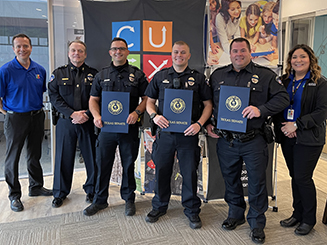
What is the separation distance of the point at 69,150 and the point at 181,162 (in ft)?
4.10

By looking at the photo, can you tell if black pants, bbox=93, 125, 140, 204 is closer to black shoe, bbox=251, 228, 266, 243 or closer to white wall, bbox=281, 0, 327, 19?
black shoe, bbox=251, 228, 266, 243

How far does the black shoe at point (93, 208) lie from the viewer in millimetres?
2633

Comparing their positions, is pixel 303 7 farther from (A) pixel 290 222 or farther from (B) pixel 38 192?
(B) pixel 38 192

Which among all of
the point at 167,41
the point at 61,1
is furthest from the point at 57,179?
the point at 61,1

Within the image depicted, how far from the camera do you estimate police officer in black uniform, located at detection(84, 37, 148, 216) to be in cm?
250

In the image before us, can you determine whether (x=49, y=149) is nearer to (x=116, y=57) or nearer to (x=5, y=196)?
(x=5, y=196)

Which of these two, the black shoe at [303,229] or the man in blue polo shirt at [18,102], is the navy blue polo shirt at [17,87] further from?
the black shoe at [303,229]

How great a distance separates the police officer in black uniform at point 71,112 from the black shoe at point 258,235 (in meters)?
1.72

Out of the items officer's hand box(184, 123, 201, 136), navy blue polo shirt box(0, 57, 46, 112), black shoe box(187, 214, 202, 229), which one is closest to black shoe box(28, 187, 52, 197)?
navy blue polo shirt box(0, 57, 46, 112)

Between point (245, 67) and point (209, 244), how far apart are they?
1.54m

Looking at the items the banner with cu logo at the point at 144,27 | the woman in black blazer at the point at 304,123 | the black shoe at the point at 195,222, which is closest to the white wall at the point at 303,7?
the banner with cu logo at the point at 144,27

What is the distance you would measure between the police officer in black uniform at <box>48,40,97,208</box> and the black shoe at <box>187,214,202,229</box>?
46.0 inches

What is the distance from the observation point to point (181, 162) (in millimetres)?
2416

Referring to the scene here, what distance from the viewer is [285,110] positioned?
2252mm
